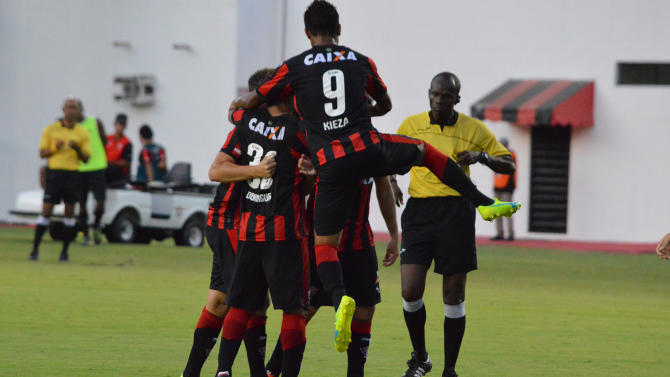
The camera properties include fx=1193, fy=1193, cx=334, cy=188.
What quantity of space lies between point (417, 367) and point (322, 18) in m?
2.54

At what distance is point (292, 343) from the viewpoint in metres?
6.84

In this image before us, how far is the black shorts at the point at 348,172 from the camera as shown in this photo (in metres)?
7.08

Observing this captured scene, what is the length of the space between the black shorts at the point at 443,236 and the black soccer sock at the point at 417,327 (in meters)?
0.31

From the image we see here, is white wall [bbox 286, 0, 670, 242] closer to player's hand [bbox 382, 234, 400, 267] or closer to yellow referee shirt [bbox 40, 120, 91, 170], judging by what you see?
yellow referee shirt [bbox 40, 120, 91, 170]

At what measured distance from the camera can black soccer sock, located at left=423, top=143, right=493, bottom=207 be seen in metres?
7.42

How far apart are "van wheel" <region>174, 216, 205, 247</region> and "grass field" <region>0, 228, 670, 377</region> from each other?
3215 mm

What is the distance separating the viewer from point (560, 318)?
11.9 m

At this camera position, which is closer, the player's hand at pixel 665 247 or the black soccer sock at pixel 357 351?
the player's hand at pixel 665 247

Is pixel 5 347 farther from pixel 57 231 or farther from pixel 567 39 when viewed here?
pixel 567 39

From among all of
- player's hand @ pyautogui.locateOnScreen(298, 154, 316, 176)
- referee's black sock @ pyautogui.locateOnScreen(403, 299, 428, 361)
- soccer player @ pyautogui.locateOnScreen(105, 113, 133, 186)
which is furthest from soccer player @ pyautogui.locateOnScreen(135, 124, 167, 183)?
player's hand @ pyautogui.locateOnScreen(298, 154, 316, 176)

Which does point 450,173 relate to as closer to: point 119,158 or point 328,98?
point 328,98

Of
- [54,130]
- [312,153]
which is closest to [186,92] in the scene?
[54,130]

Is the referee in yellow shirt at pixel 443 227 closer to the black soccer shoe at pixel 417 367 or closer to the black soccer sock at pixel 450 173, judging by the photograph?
the black soccer shoe at pixel 417 367

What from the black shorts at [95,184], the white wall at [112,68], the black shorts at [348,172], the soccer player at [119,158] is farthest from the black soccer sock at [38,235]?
the white wall at [112,68]
